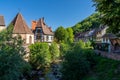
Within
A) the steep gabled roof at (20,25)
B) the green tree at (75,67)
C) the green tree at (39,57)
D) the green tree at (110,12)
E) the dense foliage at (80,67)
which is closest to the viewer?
the green tree at (110,12)

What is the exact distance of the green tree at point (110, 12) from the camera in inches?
934

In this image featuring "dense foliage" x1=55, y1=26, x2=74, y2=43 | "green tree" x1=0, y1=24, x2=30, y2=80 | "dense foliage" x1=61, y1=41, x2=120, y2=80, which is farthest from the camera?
"dense foliage" x1=55, y1=26, x2=74, y2=43

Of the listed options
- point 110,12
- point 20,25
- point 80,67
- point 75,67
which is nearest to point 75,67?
point 75,67

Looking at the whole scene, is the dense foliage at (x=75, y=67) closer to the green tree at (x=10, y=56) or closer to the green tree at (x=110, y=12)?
the green tree at (x=110, y=12)

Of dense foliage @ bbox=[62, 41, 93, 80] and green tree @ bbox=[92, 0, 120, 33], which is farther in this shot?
dense foliage @ bbox=[62, 41, 93, 80]

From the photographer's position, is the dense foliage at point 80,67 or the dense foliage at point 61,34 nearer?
the dense foliage at point 80,67

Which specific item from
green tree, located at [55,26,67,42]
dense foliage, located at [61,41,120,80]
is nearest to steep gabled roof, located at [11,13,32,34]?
dense foliage, located at [61,41,120,80]

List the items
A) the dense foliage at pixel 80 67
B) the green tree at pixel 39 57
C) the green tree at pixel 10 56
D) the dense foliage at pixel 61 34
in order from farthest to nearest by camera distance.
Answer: the dense foliage at pixel 61 34
the green tree at pixel 39 57
the dense foliage at pixel 80 67
the green tree at pixel 10 56

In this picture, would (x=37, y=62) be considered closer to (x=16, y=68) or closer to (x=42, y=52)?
(x=42, y=52)

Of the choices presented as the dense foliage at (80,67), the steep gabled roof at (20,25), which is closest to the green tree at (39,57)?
the steep gabled roof at (20,25)

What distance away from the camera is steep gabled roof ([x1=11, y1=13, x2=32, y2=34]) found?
6168 centimetres

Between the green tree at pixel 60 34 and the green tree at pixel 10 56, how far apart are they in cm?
6738

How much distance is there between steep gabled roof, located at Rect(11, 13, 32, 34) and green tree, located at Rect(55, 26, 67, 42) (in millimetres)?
29867

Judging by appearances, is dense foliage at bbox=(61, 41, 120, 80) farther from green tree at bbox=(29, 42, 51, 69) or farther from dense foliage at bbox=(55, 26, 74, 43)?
dense foliage at bbox=(55, 26, 74, 43)
